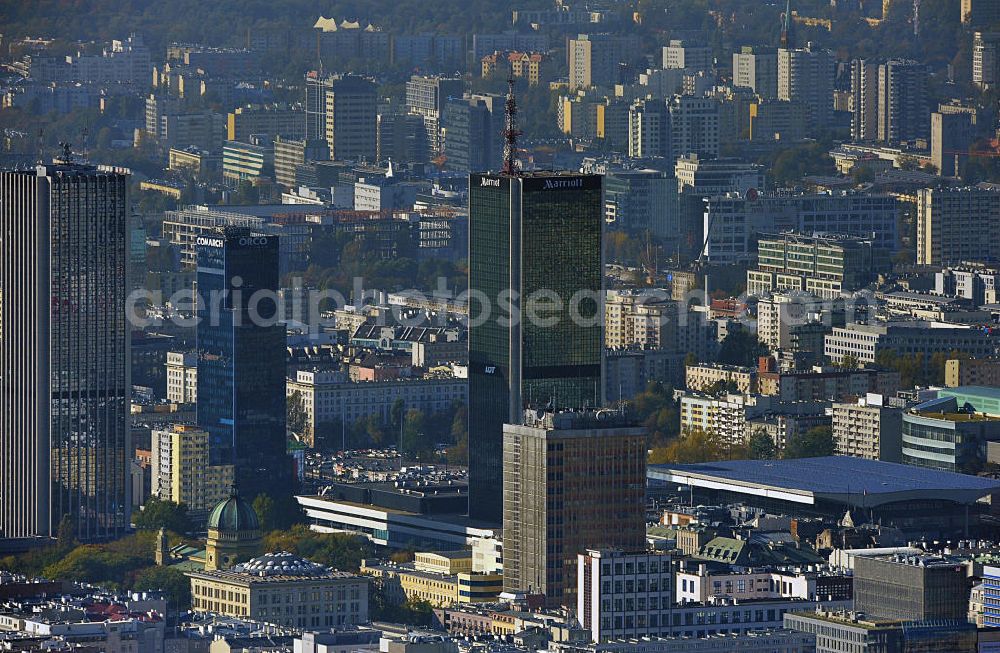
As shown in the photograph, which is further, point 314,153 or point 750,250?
point 314,153

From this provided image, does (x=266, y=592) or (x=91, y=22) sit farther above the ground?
(x=91, y=22)

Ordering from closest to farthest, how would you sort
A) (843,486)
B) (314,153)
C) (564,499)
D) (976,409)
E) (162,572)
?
(564,499) → (162,572) → (843,486) → (976,409) → (314,153)

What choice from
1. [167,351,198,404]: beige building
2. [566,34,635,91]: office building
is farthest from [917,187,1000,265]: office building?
[566,34,635,91]: office building

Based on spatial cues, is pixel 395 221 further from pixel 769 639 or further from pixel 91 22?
pixel 769 639

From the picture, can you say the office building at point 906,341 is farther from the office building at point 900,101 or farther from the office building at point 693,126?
the office building at point 900,101

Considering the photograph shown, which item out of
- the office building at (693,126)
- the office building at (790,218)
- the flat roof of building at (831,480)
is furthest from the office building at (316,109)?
the flat roof of building at (831,480)

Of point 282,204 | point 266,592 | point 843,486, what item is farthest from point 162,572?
point 282,204

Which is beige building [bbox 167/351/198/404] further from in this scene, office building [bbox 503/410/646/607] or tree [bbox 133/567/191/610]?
office building [bbox 503/410/646/607]

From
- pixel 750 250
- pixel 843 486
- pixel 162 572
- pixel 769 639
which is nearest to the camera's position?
pixel 769 639
